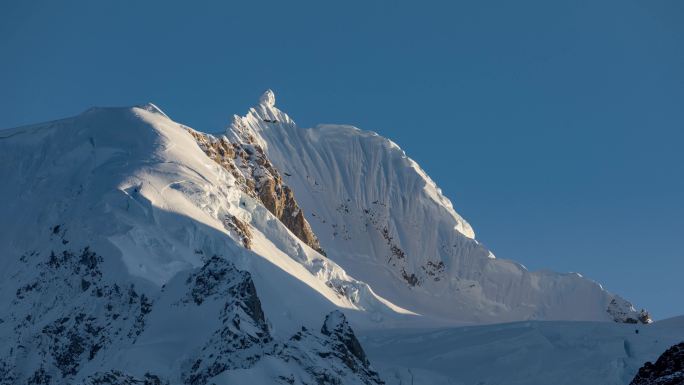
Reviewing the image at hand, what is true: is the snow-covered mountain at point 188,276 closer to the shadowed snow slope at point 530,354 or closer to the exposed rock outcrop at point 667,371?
the shadowed snow slope at point 530,354

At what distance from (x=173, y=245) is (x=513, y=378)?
121 ft

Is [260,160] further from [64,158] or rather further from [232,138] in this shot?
[64,158]

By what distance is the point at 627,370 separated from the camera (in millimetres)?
105438

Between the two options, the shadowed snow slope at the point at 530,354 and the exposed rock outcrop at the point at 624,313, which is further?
the exposed rock outcrop at the point at 624,313

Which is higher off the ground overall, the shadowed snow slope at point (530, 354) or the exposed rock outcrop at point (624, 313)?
the exposed rock outcrop at point (624, 313)

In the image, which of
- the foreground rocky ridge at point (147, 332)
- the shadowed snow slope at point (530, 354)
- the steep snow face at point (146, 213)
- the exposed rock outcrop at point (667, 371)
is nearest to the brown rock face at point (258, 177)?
the steep snow face at point (146, 213)

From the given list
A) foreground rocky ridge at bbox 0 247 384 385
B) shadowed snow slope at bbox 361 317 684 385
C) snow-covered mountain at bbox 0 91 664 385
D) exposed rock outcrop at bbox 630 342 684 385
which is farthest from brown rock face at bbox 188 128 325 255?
exposed rock outcrop at bbox 630 342 684 385

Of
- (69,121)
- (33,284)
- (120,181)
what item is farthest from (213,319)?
(69,121)

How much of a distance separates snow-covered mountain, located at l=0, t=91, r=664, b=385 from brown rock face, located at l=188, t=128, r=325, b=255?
1.29ft

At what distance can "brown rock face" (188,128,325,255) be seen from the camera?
6358 inches

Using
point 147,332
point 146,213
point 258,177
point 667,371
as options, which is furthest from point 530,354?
point 667,371

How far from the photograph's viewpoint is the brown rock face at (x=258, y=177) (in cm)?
16150

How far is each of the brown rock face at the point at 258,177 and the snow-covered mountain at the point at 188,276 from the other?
1.29 ft

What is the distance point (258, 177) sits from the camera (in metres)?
172
